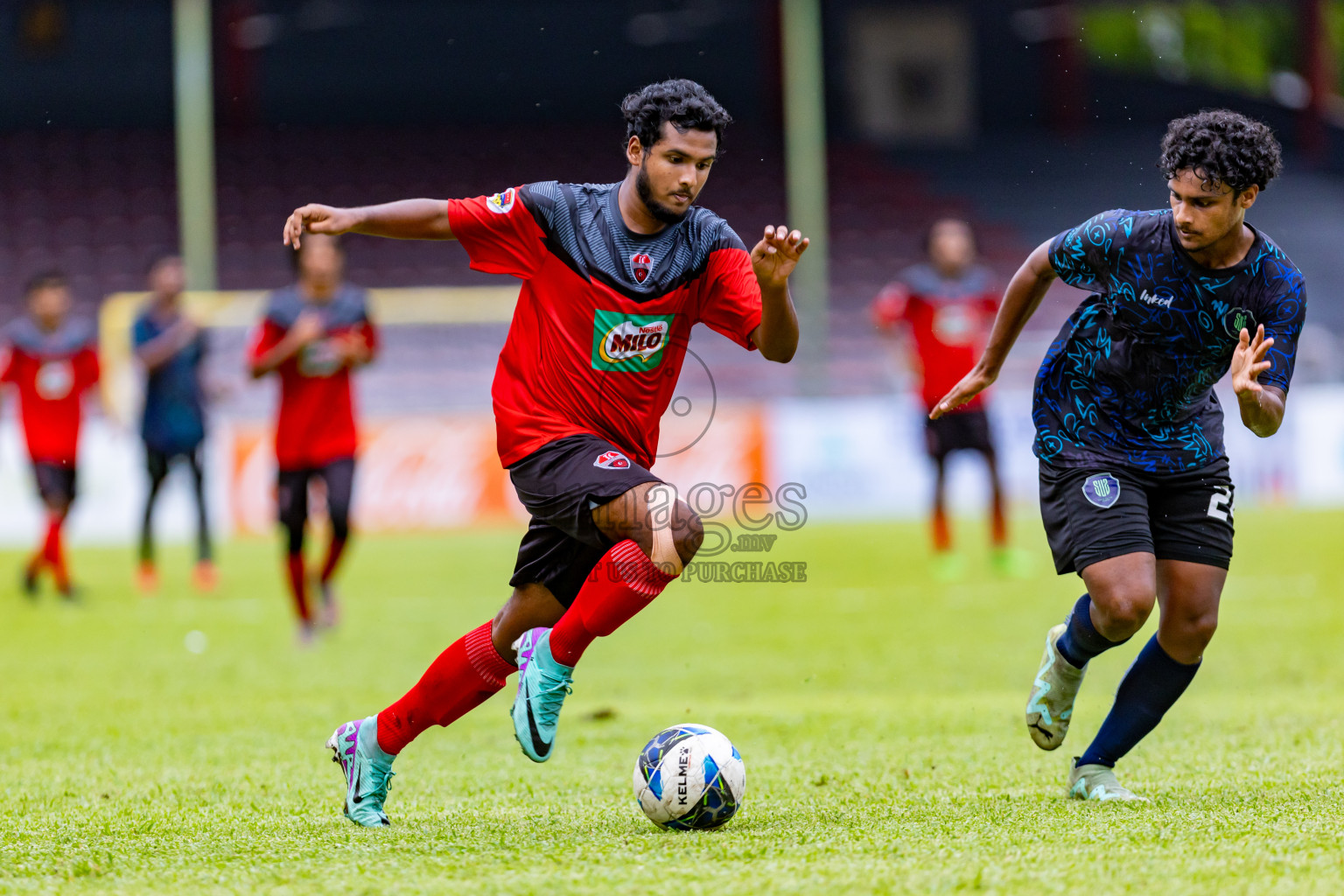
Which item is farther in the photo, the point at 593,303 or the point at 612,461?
the point at 593,303

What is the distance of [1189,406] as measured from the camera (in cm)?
438

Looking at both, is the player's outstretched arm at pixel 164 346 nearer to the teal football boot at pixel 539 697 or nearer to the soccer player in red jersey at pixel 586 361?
the soccer player in red jersey at pixel 586 361

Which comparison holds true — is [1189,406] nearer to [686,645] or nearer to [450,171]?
[686,645]

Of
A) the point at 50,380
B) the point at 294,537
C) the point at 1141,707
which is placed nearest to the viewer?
the point at 1141,707

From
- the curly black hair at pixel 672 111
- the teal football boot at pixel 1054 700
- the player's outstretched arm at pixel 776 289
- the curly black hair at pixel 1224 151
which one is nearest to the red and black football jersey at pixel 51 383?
the curly black hair at pixel 672 111

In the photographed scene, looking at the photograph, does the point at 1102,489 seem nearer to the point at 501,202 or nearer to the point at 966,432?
the point at 501,202

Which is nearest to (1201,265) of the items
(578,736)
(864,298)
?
(578,736)

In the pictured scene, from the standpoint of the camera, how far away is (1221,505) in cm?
436

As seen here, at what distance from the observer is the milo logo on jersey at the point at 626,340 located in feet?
14.0

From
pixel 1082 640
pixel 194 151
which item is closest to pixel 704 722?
pixel 1082 640

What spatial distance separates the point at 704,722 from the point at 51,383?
7857 millimetres

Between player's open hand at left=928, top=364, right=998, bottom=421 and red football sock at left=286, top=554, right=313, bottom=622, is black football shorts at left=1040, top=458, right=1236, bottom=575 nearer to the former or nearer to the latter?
player's open hand at left=928, top=364, right=998, bottom=421

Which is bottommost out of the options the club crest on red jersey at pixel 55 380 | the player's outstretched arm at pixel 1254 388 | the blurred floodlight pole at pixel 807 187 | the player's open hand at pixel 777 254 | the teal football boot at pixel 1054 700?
the teal football boot at pixel 1054 700

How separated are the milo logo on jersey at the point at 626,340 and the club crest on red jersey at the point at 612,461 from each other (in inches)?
9.9
